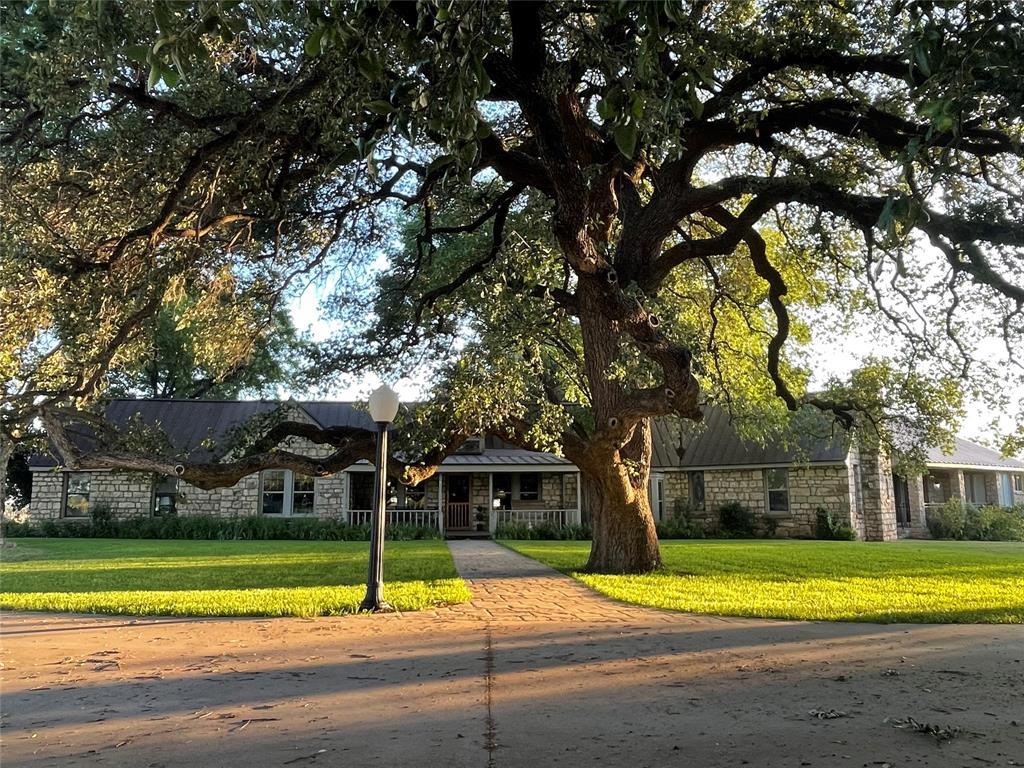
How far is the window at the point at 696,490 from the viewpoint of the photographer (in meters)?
26.6

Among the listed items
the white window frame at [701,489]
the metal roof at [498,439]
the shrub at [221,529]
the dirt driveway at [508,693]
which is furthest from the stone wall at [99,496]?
the dirt driveway at [508,693]

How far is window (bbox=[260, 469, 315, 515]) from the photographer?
83.4 ft

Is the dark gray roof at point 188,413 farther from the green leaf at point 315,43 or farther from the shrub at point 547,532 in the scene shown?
the green leaf at point 315,43

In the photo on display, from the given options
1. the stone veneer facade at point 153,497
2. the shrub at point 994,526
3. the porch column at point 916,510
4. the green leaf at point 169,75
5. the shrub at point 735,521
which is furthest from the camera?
the porch column at point 916,510

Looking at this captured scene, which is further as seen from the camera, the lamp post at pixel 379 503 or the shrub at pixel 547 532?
the shrub at pixel 547 532

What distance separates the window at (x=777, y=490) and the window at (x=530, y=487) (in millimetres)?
8347

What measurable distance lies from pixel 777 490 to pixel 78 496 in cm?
2510

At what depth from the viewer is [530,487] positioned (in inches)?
A: 1079

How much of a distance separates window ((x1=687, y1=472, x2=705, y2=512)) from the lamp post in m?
20.0

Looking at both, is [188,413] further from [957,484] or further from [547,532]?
[957,484]

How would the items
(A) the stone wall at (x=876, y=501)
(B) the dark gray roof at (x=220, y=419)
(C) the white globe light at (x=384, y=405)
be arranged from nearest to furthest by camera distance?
(C) the white globe light at (x=384, y=405), (A) the stone wall at (x=876, y=501), (B) the dark gray roof at (x=220, y=419)

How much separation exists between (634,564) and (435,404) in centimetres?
449

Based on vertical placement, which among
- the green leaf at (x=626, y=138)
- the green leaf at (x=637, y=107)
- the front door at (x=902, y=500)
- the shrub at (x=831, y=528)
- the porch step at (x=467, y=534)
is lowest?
the porch step at (x=467, y=534)

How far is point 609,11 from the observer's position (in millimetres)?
3502
